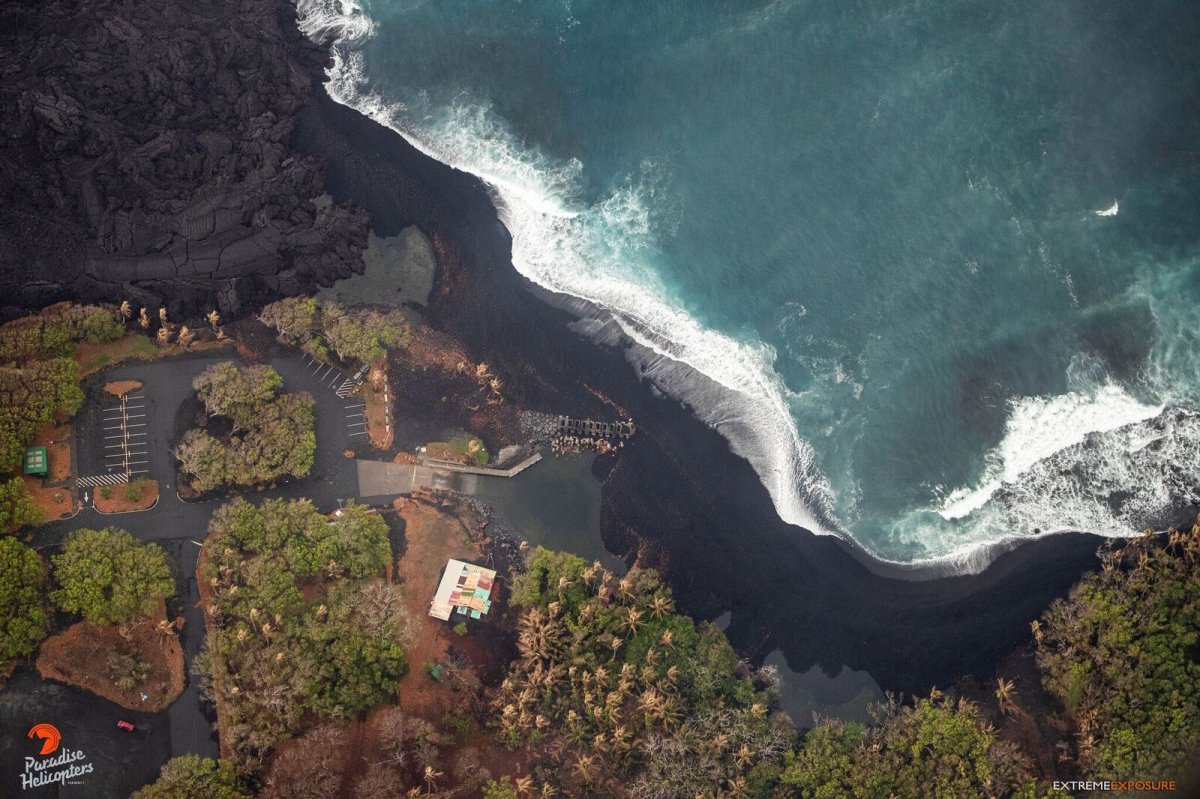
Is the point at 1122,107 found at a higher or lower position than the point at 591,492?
higher

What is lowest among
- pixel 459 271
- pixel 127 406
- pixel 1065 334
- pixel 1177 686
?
pixel 127 406

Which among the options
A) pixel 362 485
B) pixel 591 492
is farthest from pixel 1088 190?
pixel 362 485

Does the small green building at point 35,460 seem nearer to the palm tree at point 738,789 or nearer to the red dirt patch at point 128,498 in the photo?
the red dirt patch at point 128,498

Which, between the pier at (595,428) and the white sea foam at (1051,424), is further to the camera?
the pier at (595,428)

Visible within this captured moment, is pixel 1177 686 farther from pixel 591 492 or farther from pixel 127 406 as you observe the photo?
pixel 127 406

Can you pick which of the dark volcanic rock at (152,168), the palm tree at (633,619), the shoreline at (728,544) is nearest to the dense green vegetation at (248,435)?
the dark volcanic rock at (152,168)
